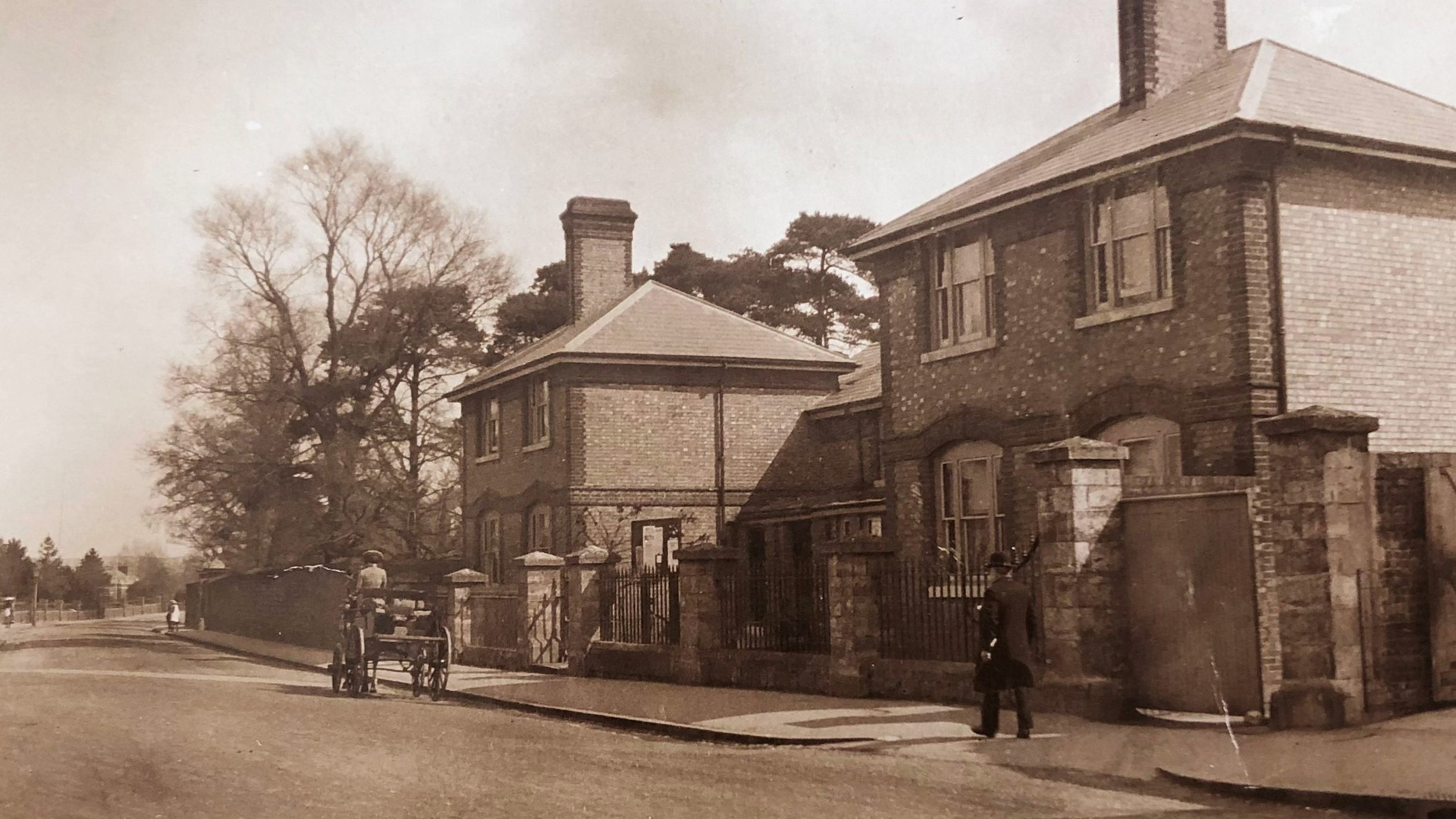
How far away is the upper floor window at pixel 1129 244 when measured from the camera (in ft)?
56.4

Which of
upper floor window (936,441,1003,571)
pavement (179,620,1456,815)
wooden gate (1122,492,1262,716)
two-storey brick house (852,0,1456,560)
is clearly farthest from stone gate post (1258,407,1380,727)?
upper floor window (936,441,1003,571)

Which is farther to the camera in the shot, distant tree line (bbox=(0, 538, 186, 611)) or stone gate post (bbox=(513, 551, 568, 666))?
distant tree line (bbox=(0, 538, 186, 611))

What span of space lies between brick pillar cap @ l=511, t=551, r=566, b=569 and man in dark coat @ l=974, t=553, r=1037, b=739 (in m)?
11.5

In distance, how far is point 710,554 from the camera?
1884 cm

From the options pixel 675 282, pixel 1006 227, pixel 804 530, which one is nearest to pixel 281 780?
pixel 1006 227

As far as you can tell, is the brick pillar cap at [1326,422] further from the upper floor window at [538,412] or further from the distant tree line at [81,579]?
the distant tree line at [81,579]

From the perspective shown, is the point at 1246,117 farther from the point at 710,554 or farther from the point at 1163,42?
the point at 710,554

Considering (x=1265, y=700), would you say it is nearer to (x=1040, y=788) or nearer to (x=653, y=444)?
(x=1040, y=788)

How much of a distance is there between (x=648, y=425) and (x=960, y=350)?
420 inches

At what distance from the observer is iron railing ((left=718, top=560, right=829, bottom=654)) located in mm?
17781

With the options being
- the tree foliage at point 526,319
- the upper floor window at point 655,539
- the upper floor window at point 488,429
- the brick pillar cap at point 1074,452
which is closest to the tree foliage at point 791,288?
the tree foliage at point 526,319

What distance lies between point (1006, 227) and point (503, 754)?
1126cm

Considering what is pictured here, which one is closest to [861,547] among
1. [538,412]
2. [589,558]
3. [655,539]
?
[589,558]

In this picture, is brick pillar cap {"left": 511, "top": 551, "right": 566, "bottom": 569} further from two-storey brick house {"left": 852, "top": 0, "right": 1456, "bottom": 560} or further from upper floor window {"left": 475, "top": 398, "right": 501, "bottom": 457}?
upper floor window {"left": 475, "top": 398, "right": 501, "bottom": 457}
